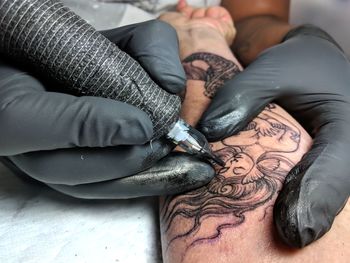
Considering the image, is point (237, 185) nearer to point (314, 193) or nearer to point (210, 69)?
point (314, 193)

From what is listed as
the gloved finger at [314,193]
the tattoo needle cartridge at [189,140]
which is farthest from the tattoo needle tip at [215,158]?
the gloved finger at [314,193]

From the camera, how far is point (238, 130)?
2.61 feet

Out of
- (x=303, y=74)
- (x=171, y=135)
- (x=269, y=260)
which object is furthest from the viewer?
(x=303, y=74)

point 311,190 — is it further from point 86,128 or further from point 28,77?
point 28,77

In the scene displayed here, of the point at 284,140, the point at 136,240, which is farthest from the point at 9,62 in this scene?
the point at 284,140

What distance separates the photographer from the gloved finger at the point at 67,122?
2.00 feet

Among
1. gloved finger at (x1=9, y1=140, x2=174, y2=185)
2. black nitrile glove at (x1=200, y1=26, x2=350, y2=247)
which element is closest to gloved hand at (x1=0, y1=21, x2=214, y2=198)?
gloved finger at (x1=9, y1=140, x2=174, y2=185)

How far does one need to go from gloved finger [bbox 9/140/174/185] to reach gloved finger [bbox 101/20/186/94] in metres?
0.12

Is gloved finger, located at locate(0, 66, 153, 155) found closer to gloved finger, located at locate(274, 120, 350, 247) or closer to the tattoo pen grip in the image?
the tattoo pen grip

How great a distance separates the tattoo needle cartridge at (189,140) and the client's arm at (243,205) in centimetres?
6

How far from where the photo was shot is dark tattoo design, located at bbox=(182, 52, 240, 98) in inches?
36.2

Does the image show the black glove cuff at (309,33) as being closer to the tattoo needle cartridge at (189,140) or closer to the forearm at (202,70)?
the forearm at (202,70)

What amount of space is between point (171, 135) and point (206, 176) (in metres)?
0.09

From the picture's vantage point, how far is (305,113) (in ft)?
2.83
